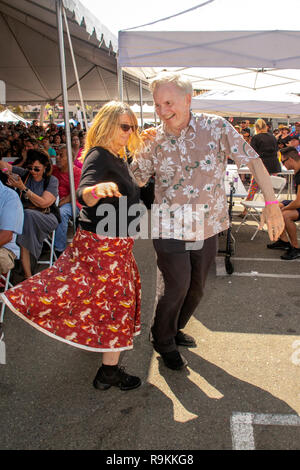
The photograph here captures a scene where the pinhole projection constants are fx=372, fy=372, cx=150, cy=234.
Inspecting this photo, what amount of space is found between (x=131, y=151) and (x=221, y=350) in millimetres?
1640

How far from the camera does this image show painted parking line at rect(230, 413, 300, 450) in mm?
1969

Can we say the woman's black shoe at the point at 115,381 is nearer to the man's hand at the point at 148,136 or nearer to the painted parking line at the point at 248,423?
the painted parking line at the point at 248,423

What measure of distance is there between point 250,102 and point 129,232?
8.04 meters

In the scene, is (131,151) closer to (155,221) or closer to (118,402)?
(155,221)

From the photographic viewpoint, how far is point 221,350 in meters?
2.86

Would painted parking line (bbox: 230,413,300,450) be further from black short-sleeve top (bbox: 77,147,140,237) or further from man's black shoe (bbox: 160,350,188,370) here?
black short-sleeve top (bbox: 77,147,140,237)

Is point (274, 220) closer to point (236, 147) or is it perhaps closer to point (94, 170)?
point (236, 147)

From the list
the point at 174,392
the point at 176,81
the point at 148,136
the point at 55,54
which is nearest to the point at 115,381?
the point at 174,392

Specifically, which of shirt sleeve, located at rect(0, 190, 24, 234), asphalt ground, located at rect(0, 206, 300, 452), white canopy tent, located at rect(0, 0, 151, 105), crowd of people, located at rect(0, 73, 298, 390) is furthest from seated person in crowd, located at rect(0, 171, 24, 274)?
white canopy tent, located at rect(0, 0, 151, 105)

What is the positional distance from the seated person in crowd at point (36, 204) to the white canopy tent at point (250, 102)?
21.0ft

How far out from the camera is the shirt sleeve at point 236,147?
224 centimetres

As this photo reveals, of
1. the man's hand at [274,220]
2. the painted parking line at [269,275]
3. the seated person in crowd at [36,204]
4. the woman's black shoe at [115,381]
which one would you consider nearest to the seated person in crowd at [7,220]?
the seated person in crowd at [36,204]

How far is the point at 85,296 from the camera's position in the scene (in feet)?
7.20

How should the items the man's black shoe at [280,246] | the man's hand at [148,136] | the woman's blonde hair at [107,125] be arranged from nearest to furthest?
the woman's blonde hair at [107,125]
the man's hand at [148,136]
the man's black shoe at [280,246]
